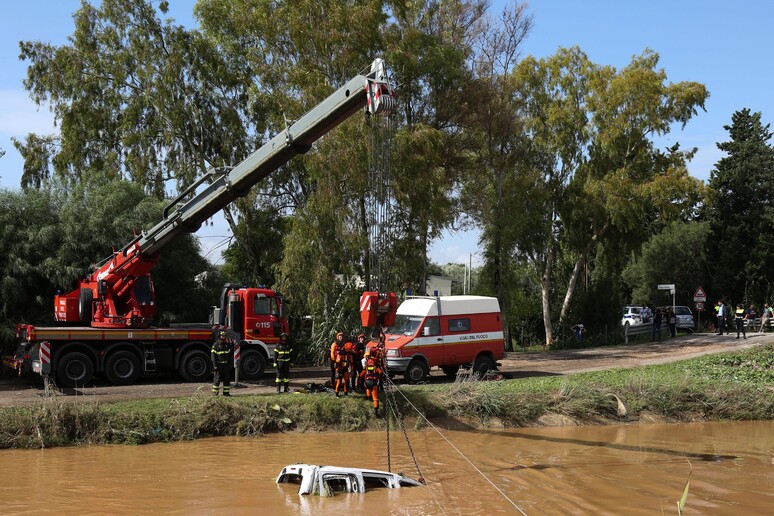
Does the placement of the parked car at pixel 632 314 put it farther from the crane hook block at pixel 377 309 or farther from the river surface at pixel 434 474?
the crane hook block at pixel 377 309

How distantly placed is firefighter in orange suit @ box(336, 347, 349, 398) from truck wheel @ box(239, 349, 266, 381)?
5627 millimetres

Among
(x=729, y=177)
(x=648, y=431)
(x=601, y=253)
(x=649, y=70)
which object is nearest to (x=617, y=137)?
(x=649, y=70)

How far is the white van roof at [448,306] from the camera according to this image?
22.2 meters

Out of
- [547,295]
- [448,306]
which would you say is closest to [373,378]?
[448,306]

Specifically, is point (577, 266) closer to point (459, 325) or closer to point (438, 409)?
point (459, 325)

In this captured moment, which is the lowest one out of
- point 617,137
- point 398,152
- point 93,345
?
point 93,345

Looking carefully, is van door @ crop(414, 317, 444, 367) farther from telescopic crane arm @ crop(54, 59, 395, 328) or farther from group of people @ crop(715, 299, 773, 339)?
group of people @ crop(715, 299, 773, 339)

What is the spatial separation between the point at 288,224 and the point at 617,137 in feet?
64.3

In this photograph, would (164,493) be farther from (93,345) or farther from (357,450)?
(93,345)

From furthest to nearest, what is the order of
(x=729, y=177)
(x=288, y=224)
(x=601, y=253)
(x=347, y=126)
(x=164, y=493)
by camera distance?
(x=729, y=177), (x=601, y=253), (x=288, y=224), (x=347, y=126), (x=164, y=493)

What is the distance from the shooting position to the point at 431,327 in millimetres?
22062

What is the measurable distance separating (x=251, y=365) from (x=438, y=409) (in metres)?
7.17

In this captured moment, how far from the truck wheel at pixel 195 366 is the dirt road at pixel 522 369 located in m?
0.33

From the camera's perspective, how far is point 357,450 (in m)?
15.0
